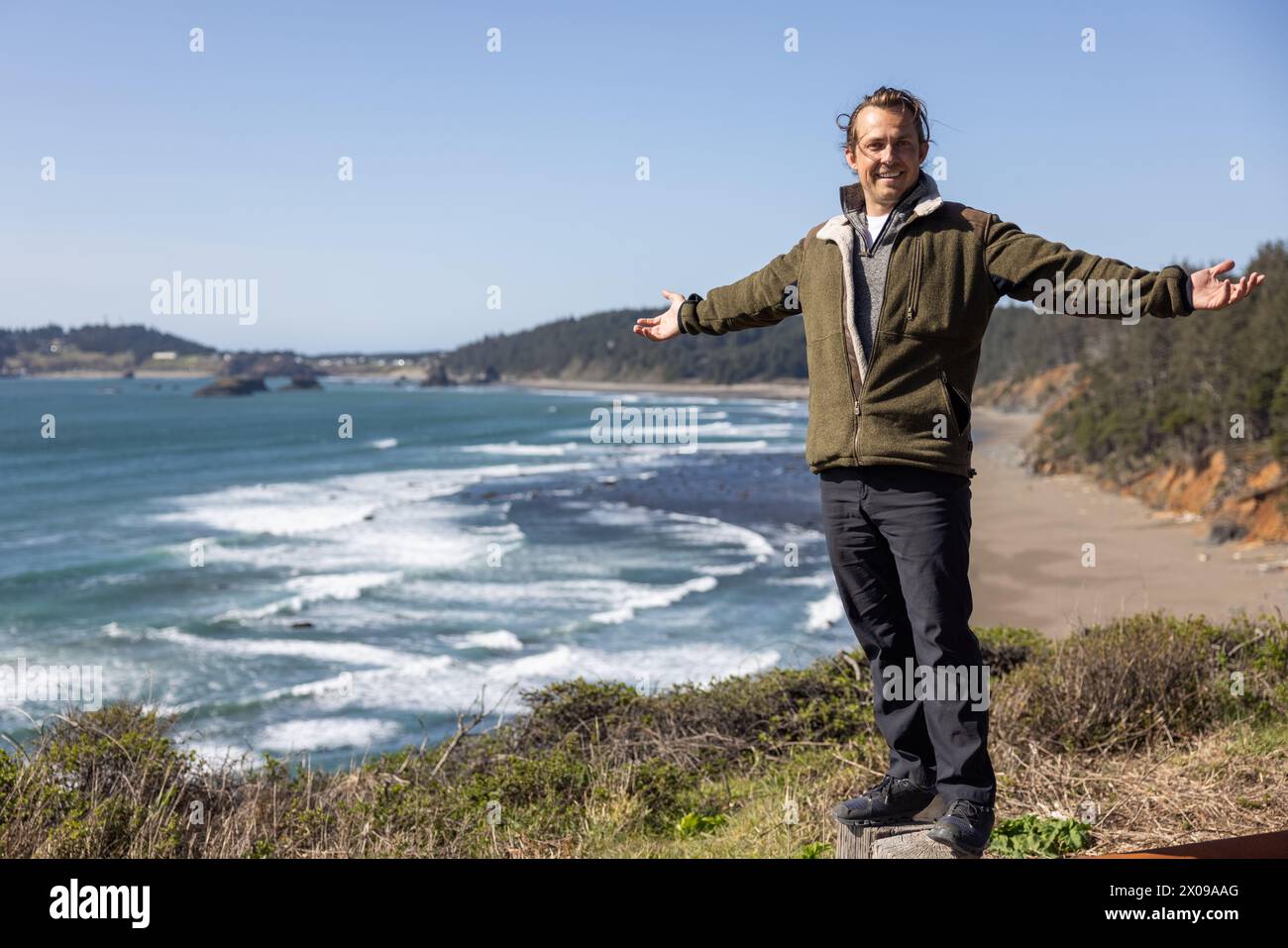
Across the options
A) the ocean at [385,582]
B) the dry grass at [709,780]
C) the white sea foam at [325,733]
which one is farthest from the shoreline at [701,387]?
the dry grass at [709,780]

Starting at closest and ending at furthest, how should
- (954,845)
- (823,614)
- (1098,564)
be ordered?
(954,845)
(823,614)
(1098,564)

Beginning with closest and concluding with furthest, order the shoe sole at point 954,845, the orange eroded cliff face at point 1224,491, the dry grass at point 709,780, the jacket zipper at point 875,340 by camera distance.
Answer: the shoe sole at point 954,845 → the jacket zipper at point 875,340 → the dry grass at point 709,780 → the orange eroded cliff face at point 1224,491

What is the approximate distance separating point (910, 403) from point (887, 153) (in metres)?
0.79

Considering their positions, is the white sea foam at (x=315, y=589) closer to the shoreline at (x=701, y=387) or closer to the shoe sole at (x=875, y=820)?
the shoe sole at (x=875, y=820)

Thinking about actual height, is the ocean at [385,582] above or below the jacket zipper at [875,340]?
below

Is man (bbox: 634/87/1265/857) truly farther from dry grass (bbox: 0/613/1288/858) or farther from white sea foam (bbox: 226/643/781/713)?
white sea foam (bbox: 226/643/781/713)

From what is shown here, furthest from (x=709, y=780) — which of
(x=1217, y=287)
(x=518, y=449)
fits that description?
(x=518, y=449)

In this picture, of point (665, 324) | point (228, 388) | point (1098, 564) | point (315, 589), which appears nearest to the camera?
point (665, 324)

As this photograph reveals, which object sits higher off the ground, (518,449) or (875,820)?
(875,820)

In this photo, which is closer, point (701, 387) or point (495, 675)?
point (495, 675)

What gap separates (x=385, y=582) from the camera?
2591 centimetres

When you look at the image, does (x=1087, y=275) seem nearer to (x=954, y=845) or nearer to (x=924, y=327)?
(x=924, y=327)

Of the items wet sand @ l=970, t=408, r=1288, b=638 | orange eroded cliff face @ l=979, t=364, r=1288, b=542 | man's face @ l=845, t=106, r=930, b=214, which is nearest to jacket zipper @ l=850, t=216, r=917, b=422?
man's face @ l=845, t=106, r=930, b=214

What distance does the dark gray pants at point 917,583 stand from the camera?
10.6 ft
